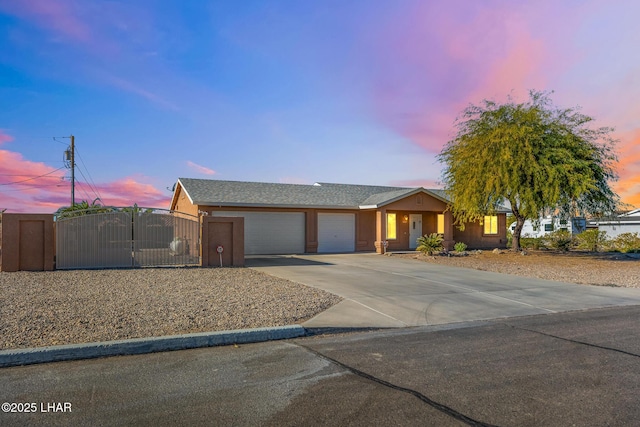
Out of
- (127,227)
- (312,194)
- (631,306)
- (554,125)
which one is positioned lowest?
(631,306)

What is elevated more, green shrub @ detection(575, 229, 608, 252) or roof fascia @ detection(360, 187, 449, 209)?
roof fascia @ detection(360, 187, 449, 209)

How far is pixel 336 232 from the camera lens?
2694 centimetres

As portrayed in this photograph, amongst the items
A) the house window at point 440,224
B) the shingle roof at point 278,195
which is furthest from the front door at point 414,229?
the shingle roof at point 278,195

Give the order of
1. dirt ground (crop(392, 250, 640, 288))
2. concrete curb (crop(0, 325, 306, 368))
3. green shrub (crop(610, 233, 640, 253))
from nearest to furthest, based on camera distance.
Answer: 1. concrete curb (crop(0, 325, 306, 368))
2. dirt ground (crop(392, 250, 640, 288))
3. green shrub (crop(610, 233, 640, 253))

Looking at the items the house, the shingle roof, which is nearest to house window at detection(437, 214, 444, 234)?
the house

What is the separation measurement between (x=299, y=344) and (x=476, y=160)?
58.1 feet

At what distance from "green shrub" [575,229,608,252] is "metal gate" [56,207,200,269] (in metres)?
25.9

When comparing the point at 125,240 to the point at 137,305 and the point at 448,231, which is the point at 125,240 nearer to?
the point at 137,305

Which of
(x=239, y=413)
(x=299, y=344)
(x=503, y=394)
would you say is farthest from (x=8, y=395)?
(x=503, y=394)

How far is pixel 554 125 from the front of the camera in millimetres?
22234

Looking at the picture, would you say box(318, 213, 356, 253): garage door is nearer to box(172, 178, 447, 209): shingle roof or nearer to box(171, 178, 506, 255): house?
box(171, 178, 506, 255): house

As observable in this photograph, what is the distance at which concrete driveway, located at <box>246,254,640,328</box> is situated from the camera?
29.9ft

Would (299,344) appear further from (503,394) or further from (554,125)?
(554,125)

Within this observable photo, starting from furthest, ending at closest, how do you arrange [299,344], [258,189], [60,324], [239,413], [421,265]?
[258,189] < [421,265] < [60,324] < [299,344] < [239,413]
